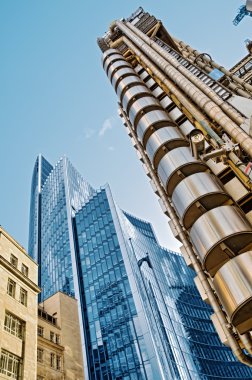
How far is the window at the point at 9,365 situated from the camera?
84.3ft

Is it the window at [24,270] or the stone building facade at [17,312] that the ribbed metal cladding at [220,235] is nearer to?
the stone building facade at [17,312]

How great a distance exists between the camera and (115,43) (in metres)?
33.8

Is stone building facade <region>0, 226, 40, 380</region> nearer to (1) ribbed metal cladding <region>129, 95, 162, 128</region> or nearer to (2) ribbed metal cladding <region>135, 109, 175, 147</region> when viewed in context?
(1) ribbed metal cladding <region>129, 95, 162, 128</region>

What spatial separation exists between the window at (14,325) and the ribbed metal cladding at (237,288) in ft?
78.8

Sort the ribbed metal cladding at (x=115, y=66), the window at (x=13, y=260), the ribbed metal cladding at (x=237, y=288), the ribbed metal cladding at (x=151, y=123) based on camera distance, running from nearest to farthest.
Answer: the ribbed metal cladding at (x=237, y=288) → the ribbed metal cladding at (x=151, y=123) → the ribbed metal cladding at (x=115, y=66) → the window at (x=13, y=260)

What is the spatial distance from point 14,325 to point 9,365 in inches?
154

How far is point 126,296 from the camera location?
81.4 meters

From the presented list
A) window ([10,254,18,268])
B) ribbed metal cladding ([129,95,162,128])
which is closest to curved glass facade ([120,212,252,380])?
window ([10,254,18,268])

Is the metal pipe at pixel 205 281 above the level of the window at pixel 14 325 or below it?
below

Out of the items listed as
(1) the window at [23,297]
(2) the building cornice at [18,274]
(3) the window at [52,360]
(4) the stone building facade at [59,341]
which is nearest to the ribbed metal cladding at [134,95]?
(2) the building cornice at [18,274]

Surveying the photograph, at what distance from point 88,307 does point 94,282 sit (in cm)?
719

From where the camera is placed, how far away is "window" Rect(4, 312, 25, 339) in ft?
94.5

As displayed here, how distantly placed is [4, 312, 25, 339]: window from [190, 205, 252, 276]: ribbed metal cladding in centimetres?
2318

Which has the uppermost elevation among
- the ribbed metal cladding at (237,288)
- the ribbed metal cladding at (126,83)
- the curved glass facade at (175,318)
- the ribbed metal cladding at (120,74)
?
the curved glass facade at (175,318)
